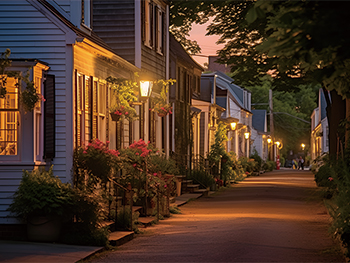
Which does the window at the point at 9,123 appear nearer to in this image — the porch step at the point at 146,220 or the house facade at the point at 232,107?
the porch step at the point at 146,220

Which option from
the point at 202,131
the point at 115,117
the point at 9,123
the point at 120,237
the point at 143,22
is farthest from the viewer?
the point at 202,131

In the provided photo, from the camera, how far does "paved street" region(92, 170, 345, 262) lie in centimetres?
1124

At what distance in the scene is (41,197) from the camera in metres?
12.4

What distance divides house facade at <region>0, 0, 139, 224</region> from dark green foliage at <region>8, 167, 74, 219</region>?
0.63m

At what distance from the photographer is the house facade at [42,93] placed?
44.1 ft

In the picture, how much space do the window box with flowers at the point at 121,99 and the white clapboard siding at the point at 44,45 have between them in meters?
3.30

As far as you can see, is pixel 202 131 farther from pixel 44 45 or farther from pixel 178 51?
pixel 44 45

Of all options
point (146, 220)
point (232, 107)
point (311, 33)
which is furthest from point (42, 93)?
point (232, 107)

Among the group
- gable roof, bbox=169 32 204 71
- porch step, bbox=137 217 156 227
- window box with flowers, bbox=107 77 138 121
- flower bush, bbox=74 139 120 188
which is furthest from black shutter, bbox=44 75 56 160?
gable roof, bbox=169 32 204 71

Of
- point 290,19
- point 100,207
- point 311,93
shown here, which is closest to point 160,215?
point 100,207

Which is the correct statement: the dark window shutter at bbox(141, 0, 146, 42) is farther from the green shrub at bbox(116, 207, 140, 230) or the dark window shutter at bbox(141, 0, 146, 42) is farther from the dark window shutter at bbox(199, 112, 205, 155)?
the dark window shutter at bbox(199, 112, 205, 155)

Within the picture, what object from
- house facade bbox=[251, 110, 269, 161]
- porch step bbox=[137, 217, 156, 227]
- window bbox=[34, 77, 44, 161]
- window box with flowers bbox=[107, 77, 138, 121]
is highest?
house facade bbox=[251, 110, 269, 161]

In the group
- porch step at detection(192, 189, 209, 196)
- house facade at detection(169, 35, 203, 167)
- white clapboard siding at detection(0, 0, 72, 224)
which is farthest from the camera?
house facade at detection(169, 35, 203, 167)

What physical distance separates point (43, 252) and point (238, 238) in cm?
406
